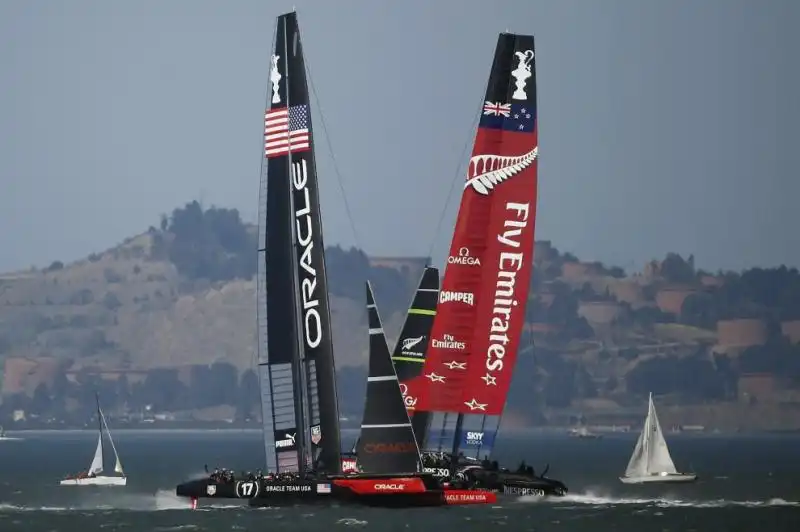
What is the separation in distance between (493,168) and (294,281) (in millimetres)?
11459

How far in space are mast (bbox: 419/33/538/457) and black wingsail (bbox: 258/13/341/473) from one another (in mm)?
9448

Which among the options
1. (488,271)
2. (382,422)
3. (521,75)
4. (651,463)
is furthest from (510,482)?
(651,463)

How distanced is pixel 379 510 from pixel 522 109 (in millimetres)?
14006

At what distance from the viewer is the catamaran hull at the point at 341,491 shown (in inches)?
2356

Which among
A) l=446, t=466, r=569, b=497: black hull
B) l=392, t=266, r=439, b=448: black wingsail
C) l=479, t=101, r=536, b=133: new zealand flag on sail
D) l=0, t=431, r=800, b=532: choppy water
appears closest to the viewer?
l=0, t=431, r=800, b=532: choppy water

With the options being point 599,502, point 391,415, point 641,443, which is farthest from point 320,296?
point 641,443

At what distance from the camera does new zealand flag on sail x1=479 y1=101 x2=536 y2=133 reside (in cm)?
7044

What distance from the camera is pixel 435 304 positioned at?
74.9 m

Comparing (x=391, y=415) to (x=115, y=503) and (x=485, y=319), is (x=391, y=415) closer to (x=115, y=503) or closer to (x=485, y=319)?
(x=485, y=319)

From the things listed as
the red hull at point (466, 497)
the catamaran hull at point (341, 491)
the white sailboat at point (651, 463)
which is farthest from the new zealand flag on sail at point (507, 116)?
the white sailboat at point (651, 463)

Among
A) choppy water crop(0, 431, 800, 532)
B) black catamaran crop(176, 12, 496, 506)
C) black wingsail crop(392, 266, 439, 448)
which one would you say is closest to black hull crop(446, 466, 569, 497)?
choppy water crop(0, 431, 800, 532)

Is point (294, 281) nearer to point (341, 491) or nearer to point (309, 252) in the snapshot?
point (309, 252)

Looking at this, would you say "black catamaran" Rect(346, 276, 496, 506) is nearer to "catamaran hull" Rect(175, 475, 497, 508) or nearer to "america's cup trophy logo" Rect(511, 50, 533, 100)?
"catamaran hull" Rect(175, 475, 497, 508)

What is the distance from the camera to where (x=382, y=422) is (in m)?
60.1
